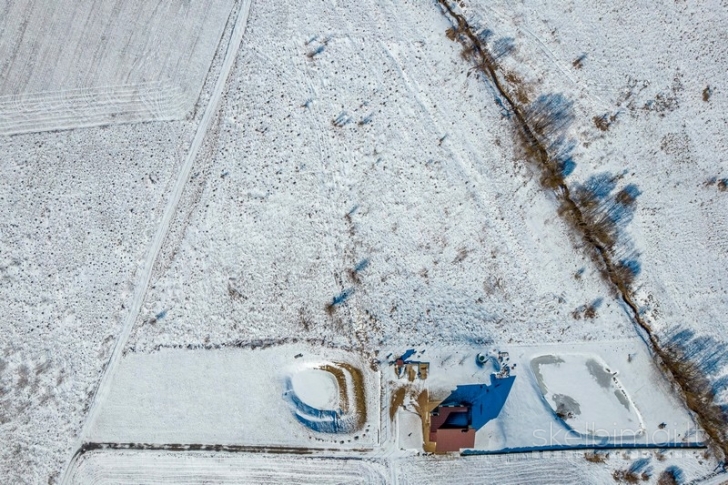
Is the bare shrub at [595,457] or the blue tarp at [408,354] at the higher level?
the blue tarp at [408,354]

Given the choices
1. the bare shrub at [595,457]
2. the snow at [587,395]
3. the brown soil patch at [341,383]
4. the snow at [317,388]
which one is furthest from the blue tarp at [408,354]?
the bare shrub at [595,457]

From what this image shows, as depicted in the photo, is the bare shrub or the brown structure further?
the bare shrub

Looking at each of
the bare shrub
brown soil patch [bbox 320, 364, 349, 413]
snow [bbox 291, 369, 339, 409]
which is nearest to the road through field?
snow [bbox 291, 369, 339, 409]

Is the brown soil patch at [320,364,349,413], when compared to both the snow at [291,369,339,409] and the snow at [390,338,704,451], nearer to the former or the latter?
the snow at [291,369,339,409]

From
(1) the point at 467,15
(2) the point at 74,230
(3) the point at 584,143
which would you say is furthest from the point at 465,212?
(2) the point at 74,230

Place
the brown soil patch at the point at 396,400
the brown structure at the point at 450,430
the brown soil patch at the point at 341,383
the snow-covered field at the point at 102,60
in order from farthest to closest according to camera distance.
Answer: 1. the snow-covered field at the point at 102,60
2. the brown soil patch at the point at 341,383
3. the brown soil patch at the point at 396,400
4. the brown structure at the point at 450,430

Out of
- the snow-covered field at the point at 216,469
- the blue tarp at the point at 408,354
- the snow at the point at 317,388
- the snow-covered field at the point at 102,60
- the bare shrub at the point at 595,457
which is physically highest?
the snow-covered field at the point at 102,60

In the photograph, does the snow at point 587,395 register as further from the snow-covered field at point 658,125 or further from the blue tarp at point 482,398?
the snow-covered field at point 658,125
